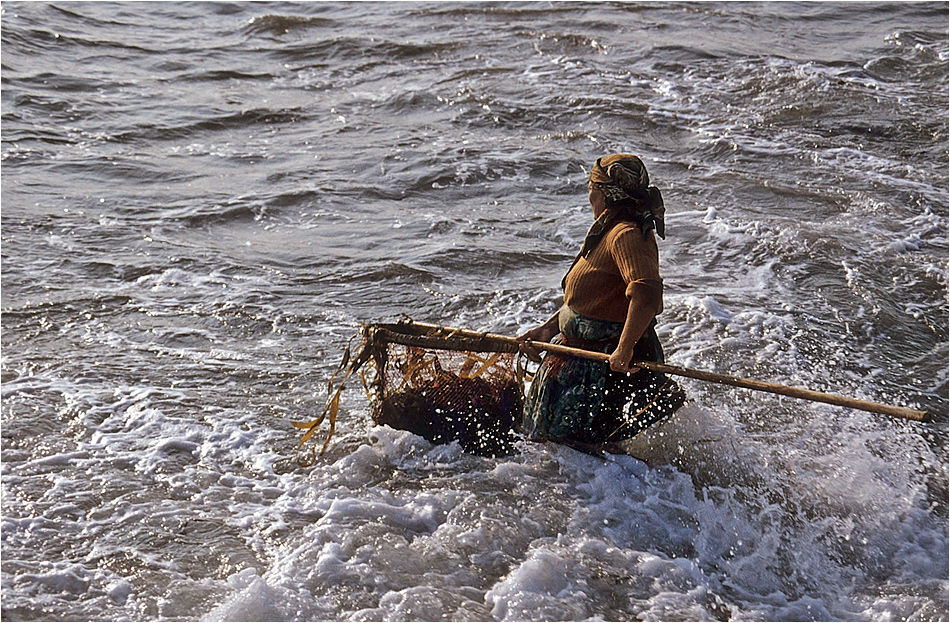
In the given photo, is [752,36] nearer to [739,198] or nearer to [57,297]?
[739,198]

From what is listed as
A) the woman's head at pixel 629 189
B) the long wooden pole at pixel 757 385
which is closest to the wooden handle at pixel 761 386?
the long wooden pole at pixel 757 385

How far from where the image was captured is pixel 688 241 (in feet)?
25.1

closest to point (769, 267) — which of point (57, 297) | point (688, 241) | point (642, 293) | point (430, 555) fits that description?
point (688, 241)

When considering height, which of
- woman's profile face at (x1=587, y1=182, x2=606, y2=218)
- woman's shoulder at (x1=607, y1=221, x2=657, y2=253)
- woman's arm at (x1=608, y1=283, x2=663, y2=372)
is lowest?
woman's arm at (x1=608, y1=283, x2=663, y2=372)

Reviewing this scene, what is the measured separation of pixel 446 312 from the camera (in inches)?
255

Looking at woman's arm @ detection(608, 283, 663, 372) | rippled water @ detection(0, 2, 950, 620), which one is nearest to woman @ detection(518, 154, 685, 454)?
woman's arm @ detection(608, 283, 663, 372)

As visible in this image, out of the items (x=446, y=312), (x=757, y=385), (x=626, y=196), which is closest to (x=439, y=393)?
(x=626, y=196)

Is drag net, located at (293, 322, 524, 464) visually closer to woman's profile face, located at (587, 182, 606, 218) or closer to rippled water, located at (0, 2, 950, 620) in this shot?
rippled water, located at (0, 2, 950, 620)

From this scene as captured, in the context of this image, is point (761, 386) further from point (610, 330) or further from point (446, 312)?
point (446, 312)

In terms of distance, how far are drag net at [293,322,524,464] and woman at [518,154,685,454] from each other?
216 millimetres

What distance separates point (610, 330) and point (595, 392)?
0.97ft

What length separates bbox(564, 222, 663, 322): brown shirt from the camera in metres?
3.71

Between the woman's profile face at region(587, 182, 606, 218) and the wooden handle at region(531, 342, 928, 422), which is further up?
the woman's profile face at region(587, 182, 606, 218)

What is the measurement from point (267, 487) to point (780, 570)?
238 centimetres
